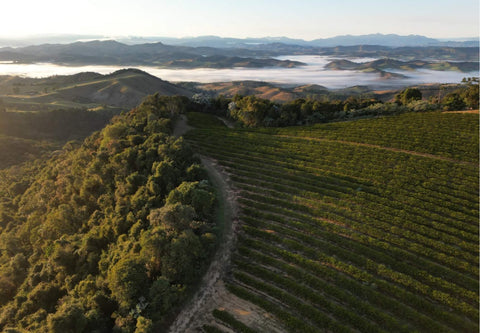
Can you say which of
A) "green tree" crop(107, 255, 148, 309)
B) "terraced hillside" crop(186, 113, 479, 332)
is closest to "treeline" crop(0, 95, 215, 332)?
"green tree" crop(107, 255, 148, 309)

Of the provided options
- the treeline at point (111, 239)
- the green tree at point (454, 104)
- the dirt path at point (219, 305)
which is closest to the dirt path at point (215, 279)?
the dirt path at point (219, 305)

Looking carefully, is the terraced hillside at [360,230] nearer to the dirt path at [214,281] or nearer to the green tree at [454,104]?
the dirt path at [214,281]

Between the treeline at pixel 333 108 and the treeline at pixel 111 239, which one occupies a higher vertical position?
the treeline at pixel 333 108

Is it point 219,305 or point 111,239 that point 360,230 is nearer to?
point 219,305

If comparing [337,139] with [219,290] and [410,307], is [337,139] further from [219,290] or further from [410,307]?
[219,290]

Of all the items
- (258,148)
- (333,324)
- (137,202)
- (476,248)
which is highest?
(258,148)

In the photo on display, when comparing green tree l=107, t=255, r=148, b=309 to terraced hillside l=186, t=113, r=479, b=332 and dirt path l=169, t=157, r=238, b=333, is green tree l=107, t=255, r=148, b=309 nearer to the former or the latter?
dirt path l=169, t=157, r=238, b=333

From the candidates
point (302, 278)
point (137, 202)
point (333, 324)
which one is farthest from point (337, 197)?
point (137, 202)
